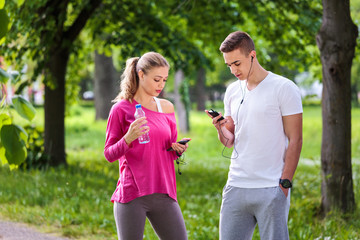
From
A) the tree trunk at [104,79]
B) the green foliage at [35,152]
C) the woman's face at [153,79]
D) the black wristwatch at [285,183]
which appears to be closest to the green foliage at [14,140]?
the woman's face at [153,79]

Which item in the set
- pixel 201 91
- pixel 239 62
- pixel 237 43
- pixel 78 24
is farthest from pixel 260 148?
pixel 201 91

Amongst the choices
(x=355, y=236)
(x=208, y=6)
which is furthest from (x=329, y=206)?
(x=208, y=6)

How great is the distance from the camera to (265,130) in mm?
2979

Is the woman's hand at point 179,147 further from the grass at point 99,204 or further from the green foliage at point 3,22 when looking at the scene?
the green foliage at point 3,22

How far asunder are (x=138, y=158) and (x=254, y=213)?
79 cm

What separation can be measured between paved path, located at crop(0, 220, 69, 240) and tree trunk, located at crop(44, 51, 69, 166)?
395cm

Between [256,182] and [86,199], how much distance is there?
447 centimetres

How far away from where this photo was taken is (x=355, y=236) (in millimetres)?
5176

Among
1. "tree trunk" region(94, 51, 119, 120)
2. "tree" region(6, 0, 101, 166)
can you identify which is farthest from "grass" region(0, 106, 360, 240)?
"tree trunk" region(94, 51, 119, 120)

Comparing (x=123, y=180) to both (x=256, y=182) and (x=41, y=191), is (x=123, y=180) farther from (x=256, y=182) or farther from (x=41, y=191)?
(x=41, y=191)

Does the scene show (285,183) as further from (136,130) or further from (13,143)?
(13,143)

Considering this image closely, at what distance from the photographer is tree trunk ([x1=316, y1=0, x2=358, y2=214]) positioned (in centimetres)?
581

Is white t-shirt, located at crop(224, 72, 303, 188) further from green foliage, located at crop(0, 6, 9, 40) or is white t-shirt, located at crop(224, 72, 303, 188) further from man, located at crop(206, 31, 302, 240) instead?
green foliage, located at crop(0, 6, 9, 40)

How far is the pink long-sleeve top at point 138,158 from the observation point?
308 cm
